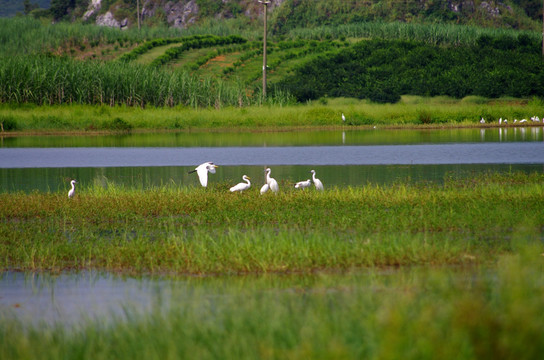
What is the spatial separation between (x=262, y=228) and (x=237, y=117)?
1125 inches

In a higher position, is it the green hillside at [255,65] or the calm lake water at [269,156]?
the green hillside at [255,65]

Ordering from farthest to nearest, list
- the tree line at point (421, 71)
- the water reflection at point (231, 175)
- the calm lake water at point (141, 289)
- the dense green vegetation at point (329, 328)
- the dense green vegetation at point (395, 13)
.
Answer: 1. the dense green vegetation at point (395, 13)
2. the tree line at point (421, 71)
3. the water reflection at point (231, 175)
4. the calm lake water at point (141, 289)
5. the dense green vegetation at point (329, 328)

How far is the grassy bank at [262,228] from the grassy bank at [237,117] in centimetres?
2321

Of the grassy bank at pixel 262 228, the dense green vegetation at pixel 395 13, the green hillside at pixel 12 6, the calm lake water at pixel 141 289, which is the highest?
the green hillside at pixel 12 6

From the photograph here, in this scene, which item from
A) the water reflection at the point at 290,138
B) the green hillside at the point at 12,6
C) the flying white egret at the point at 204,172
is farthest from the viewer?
the green hillside at the point at 12,6

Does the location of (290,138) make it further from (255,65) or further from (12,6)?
(12,6)

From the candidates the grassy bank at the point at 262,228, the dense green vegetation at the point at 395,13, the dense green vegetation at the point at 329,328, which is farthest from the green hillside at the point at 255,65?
the dense green vegetation at the point at 329,328

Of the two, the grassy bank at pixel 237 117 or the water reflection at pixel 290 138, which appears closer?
the water reflection at pixel 290 138

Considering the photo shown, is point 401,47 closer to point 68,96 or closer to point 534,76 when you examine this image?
point 534,76

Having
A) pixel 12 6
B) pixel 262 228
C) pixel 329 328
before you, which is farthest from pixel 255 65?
pixel 12 6

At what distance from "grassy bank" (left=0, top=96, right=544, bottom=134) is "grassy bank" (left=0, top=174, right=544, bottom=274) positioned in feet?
76.1

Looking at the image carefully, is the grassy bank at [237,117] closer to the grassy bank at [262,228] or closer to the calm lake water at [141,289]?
the grassy bank at [262,228]

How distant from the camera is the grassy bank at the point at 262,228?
9.35 metres

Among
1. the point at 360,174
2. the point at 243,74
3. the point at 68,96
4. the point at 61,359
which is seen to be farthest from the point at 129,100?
the point at 61,359
